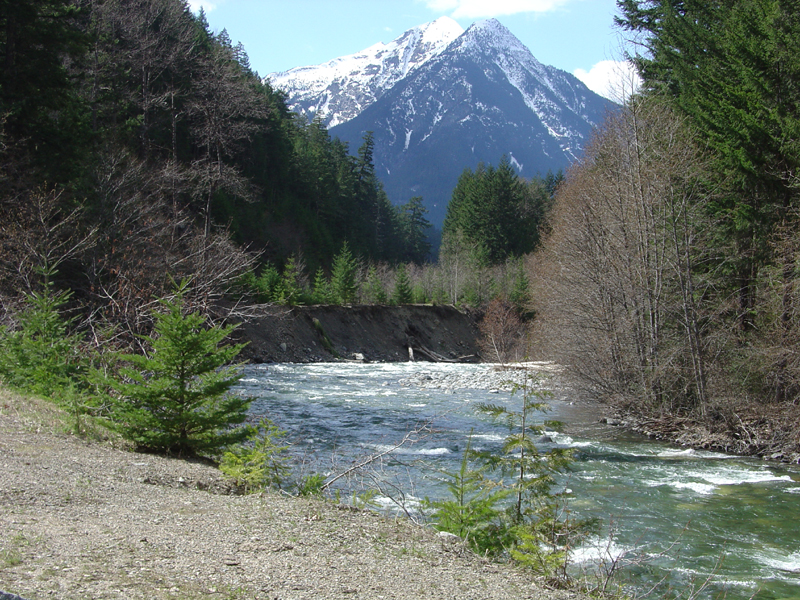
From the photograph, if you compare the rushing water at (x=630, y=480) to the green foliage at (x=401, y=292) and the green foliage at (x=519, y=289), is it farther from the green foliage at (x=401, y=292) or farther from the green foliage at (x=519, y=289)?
the green foliage at (x=401, y=292)

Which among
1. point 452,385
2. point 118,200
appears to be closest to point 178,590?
point 118,200

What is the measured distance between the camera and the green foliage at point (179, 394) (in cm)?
801

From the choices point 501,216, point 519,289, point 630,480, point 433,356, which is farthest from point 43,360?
point 501,216

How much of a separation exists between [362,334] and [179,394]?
114 ft

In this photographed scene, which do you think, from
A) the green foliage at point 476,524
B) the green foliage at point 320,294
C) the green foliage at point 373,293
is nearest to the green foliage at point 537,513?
the green foliage at point 476,524

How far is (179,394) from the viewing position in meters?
8.12

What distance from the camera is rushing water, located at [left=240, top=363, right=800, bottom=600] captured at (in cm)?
723

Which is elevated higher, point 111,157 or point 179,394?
point 111,157

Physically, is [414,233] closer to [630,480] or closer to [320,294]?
[320,294]

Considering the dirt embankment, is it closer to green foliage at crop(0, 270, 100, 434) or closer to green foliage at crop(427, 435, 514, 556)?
green foliage at crop(0, 270, 100, 434)

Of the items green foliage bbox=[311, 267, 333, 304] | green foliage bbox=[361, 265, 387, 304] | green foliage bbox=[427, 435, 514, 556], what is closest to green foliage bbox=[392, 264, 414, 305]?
green foliage bbox=[361, 265, 387, 304]

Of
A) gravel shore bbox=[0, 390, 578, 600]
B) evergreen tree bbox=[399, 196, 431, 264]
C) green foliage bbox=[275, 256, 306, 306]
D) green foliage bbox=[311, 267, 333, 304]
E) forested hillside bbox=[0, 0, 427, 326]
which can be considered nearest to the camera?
gravel shore bbox=[0, 390, 578, 600]

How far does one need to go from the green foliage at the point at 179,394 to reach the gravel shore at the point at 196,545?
103cm

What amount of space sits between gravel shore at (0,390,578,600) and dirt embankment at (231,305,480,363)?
2280 centimetres
